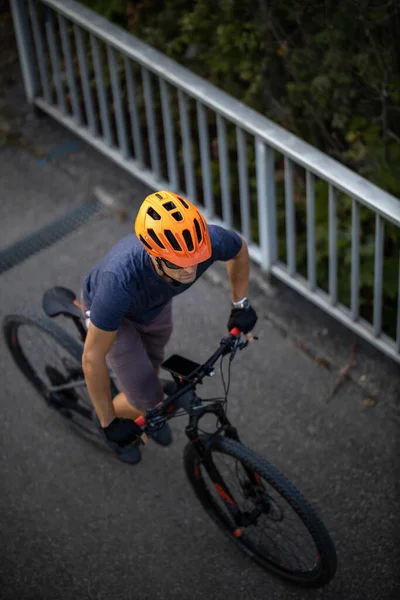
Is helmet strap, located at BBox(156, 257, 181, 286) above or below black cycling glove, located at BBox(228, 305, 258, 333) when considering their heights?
above

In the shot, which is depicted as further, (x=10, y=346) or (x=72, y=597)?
(x=10, y=346)

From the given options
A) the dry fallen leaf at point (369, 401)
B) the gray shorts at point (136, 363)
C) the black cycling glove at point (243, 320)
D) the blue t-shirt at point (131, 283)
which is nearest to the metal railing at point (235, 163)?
the dry fallen leaf at point (369, 401)

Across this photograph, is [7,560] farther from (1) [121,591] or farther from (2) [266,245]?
(2) [266,245]

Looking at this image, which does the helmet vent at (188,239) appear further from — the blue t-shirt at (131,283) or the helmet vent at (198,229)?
the blue t-shirt at (131,283)

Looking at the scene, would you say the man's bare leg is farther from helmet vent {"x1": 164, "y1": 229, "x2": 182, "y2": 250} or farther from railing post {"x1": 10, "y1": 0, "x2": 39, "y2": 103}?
railing post {"x1": 10, "y1": 0, "x2": 39, "y2": 103}

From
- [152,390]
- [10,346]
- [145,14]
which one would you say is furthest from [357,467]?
Answer: [145,14]

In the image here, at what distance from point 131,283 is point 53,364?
1677 millimetres

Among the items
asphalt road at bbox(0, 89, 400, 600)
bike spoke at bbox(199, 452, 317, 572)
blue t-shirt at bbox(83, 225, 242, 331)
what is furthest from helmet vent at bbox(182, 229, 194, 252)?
asphalt road at bbox(0, 89, 400, 600)

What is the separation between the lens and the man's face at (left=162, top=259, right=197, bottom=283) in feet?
11.6

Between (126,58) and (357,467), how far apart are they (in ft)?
10.5

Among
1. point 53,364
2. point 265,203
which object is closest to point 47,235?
point 53,364

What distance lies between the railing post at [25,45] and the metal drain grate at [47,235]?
1.30m

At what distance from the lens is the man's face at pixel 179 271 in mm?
3541

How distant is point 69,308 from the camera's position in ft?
14.3
